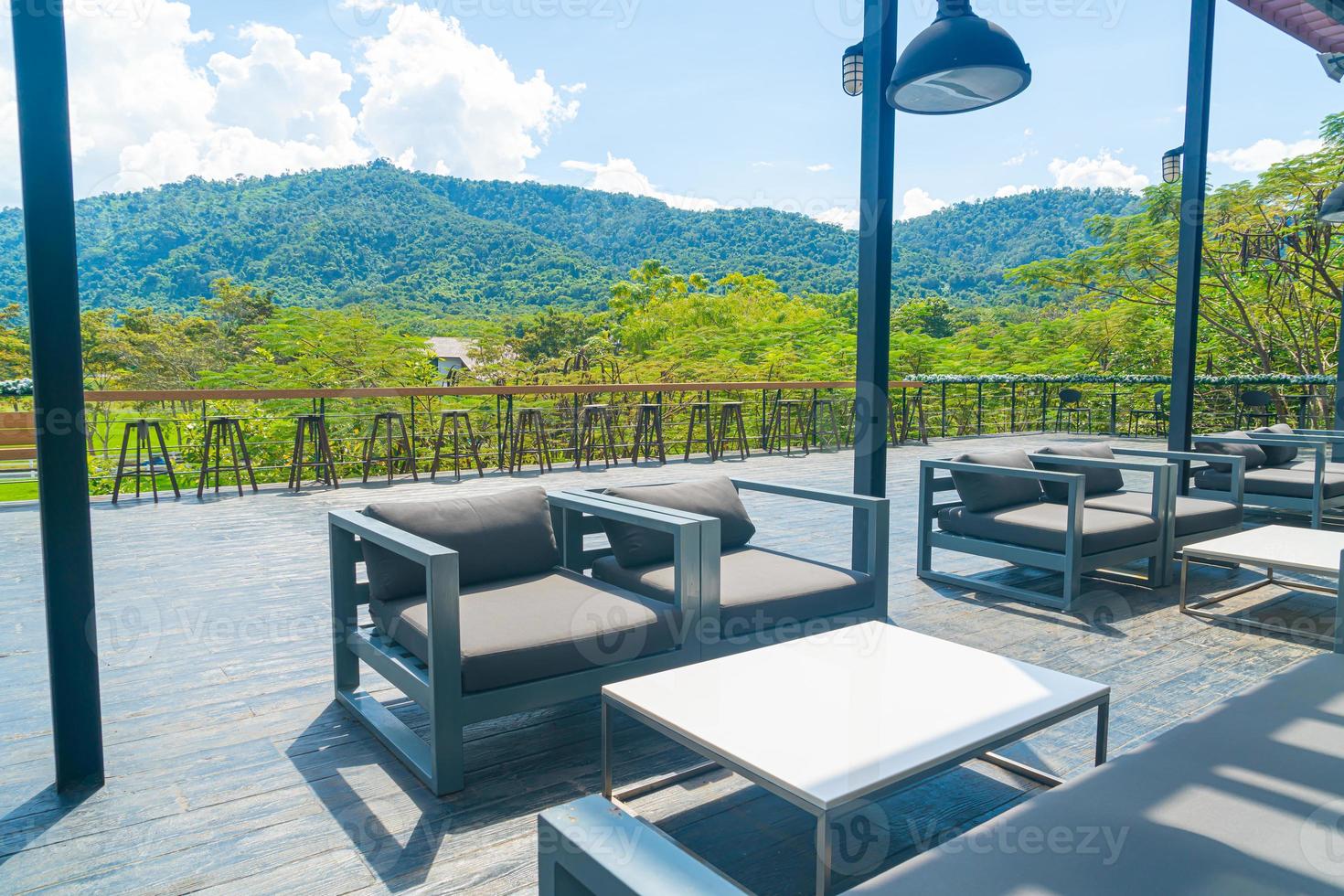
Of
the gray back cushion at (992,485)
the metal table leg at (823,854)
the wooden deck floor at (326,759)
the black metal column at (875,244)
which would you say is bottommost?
the wooden deck floor at (326,759)

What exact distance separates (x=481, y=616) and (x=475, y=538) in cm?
38

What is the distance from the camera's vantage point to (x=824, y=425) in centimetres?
1091

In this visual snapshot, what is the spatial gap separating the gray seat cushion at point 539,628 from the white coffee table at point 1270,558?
97.9 inches

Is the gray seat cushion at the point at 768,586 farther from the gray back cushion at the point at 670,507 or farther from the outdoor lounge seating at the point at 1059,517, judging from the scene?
the outdoor lounge seating at the point at 1059,517

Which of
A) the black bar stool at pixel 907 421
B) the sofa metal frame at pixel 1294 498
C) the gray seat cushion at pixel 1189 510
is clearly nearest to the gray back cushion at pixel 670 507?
the gray seat cushion at pixel 1189 510

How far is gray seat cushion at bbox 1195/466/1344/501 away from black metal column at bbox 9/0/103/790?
18.1ft

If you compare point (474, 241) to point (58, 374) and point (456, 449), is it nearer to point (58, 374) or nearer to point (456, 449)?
point (456, 449)

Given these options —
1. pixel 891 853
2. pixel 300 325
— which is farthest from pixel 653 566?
pixel 300 325

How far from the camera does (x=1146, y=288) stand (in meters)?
15.9

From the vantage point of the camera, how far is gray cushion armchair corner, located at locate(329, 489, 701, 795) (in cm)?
201

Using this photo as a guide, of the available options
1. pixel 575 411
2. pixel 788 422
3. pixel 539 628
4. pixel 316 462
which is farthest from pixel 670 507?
pixel 788 422

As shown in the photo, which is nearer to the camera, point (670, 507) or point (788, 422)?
point (670, 507)

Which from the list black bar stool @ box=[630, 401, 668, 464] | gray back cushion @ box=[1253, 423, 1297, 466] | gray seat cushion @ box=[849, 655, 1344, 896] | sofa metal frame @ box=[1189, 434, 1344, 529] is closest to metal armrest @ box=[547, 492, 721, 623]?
gray seat cushion @ box=[849, 655, 1344, 896]

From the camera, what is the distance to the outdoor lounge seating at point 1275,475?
4.83m
